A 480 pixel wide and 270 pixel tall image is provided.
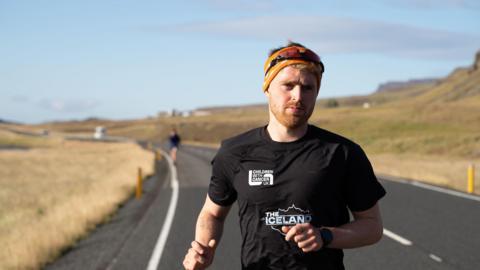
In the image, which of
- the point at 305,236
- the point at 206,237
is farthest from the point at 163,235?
the point at 305,236

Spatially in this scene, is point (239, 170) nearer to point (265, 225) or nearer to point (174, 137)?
point (265, 225)

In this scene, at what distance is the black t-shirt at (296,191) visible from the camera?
3.19 metres

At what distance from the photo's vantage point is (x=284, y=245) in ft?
10.5

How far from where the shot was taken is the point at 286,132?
10.9ft

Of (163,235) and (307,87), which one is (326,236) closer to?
(307,87)

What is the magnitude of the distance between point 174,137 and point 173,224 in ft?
64.3

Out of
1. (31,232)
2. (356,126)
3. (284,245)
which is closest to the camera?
(284,245)

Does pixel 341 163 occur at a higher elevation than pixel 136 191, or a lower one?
higher

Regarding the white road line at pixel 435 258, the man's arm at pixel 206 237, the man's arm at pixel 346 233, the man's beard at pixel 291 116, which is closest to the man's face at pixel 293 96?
the man's beard at pixel 291 116

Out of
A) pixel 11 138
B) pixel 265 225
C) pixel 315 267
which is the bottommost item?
pixel 11 138

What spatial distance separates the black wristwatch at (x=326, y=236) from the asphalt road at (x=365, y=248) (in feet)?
20.1

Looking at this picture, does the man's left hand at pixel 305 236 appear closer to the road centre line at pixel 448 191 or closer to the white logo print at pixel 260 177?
the white logo print at pixel 260 177

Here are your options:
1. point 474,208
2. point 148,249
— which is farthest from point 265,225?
point 474,208

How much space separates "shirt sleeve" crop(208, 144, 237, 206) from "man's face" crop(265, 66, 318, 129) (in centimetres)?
40
